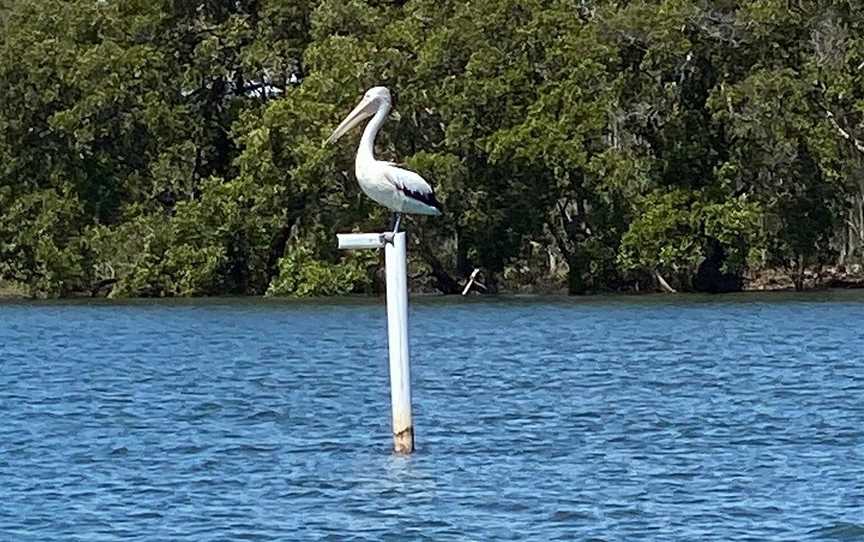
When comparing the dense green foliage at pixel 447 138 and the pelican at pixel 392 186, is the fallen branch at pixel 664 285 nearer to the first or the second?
the dense green foliage at pixel 447 138

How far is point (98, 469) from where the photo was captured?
19906 millimetres

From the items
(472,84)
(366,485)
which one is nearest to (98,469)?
(366,485)

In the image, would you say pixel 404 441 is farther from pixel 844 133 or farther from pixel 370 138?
pixel 844 133

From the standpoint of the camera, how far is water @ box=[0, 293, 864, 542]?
16812mm

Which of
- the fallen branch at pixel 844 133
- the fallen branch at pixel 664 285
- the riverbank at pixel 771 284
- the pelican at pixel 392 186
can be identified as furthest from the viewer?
the riverbank at pixel 771 284

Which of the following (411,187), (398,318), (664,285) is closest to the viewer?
(398,318)

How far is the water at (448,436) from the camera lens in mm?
16812

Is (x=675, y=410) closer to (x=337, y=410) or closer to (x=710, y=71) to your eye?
(x=337, y=410)

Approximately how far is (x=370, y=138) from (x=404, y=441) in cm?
298

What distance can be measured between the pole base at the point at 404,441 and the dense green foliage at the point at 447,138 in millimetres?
32396

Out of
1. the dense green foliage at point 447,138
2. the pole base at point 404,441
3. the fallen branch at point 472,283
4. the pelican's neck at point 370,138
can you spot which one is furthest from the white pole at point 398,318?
the fallen branch at point 472,283

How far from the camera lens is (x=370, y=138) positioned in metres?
19.7

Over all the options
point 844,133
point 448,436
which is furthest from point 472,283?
point 448,436

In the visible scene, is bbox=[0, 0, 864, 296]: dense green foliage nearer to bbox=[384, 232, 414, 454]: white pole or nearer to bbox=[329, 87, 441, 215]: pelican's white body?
bbox=[329, 87, 441, 215]: pelican's white body
